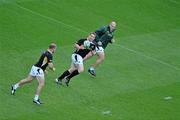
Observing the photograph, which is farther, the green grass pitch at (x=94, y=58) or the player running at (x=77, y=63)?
the player running at (x=77, y=63)

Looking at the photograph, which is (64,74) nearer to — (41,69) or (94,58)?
(41,69)

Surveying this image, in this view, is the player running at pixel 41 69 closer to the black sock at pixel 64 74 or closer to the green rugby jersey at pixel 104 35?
the black sock at pixel 64 74

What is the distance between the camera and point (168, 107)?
2133 cm

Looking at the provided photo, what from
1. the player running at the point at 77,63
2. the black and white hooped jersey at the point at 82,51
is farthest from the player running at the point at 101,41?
the player running at the point at 77,63

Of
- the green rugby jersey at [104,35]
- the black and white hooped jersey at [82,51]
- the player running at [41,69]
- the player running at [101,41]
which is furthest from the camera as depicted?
the green rugby jersey at [104,35]

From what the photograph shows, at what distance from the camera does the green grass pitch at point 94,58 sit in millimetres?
20016

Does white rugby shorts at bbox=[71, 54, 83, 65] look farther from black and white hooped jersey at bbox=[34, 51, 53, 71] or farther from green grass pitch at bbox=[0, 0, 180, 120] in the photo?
black and white hooped jersey at bbox=[34, 51, 53, 71]

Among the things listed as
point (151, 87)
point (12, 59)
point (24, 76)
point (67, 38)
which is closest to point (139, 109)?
point (151, 87)

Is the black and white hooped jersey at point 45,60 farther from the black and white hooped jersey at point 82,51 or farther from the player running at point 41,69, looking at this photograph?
the black and white hooped jersey at point 82,51

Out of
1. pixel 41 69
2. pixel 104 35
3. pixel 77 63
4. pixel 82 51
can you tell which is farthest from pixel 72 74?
pixel 104 35

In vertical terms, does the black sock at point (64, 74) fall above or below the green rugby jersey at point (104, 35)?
below

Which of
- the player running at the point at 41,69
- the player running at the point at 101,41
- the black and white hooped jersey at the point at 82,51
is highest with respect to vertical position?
the player running at the point at 101,41

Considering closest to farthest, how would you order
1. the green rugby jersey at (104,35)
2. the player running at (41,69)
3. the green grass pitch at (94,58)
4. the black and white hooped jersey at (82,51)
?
the player running at (41,69) → the green grass pitch at (94,58) → the black and white hooped jersey at (82,51) → the green rugby jersey at (104,35)

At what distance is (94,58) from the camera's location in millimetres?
26016
